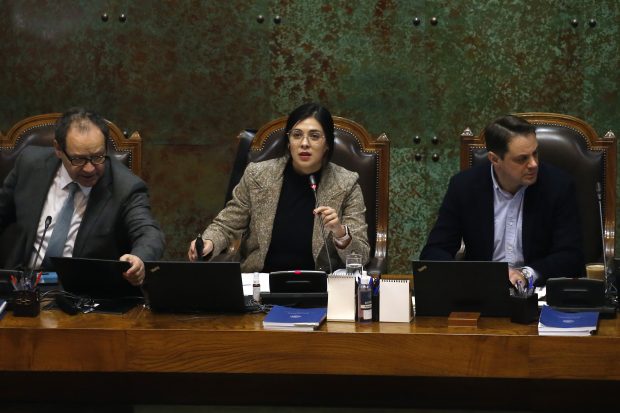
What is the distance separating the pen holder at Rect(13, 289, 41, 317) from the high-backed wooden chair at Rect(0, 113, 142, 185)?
1.15 m

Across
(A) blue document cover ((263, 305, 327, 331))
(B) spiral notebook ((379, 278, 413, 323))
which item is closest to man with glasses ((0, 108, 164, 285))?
(A) blue document cover ((263, 305, 327, 331))

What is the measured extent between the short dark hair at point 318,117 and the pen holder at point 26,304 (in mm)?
1259

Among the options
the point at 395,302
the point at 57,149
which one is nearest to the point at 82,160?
the point at 57,149

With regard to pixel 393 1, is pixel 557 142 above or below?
below

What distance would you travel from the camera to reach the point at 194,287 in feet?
8.79

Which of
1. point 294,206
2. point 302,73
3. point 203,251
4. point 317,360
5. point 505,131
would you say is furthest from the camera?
point 302,73

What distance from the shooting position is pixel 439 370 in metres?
2.42

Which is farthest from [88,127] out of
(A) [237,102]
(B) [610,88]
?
(B) [610,88]

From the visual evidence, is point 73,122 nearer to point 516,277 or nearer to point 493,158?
point 493,158

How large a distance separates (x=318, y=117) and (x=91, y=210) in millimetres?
867

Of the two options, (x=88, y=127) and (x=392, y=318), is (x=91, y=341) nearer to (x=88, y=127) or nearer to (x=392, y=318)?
(x=392, y=318)

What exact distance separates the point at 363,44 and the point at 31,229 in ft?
5.99

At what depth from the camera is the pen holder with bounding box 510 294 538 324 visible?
8.43 ft

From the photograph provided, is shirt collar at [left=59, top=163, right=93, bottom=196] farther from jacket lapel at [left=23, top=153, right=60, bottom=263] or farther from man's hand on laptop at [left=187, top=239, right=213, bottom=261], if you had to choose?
man's hand on laptop at [left=187, top=239, right=213, bottom=261]
